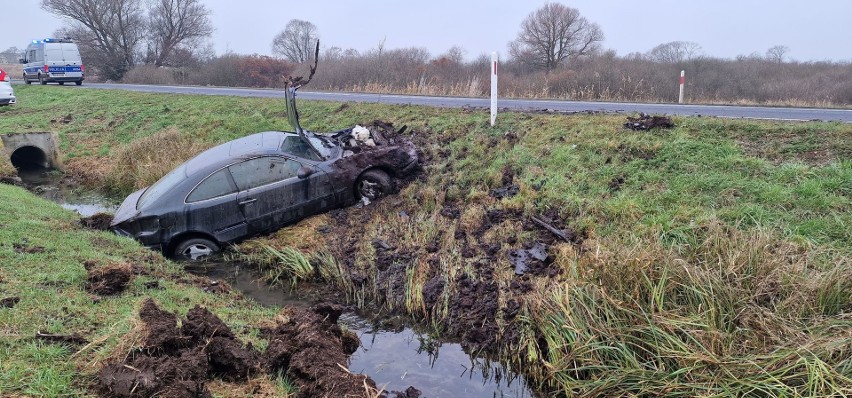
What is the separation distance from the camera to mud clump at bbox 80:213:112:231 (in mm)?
8288

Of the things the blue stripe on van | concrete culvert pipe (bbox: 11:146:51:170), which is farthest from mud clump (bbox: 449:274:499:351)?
the blue stripe on van

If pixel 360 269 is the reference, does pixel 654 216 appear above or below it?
above

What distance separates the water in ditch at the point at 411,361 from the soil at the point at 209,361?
47 centimetres

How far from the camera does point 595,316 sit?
495cm

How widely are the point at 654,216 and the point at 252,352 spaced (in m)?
5.00

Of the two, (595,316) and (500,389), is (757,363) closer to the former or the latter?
(595,316)

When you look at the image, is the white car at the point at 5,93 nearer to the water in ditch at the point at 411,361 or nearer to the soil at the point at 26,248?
the soil at the point at 26,248

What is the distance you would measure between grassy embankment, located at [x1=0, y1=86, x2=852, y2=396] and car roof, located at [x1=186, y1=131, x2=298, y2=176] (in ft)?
4.40

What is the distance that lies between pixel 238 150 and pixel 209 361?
4818 millimetres

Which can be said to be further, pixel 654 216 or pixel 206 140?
pixel 206 140

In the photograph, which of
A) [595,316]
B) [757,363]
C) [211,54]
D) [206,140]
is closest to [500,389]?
[595,316]

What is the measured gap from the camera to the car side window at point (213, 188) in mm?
7887

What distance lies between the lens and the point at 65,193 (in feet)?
42.2

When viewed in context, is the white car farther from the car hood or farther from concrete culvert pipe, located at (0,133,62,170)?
the car hood
